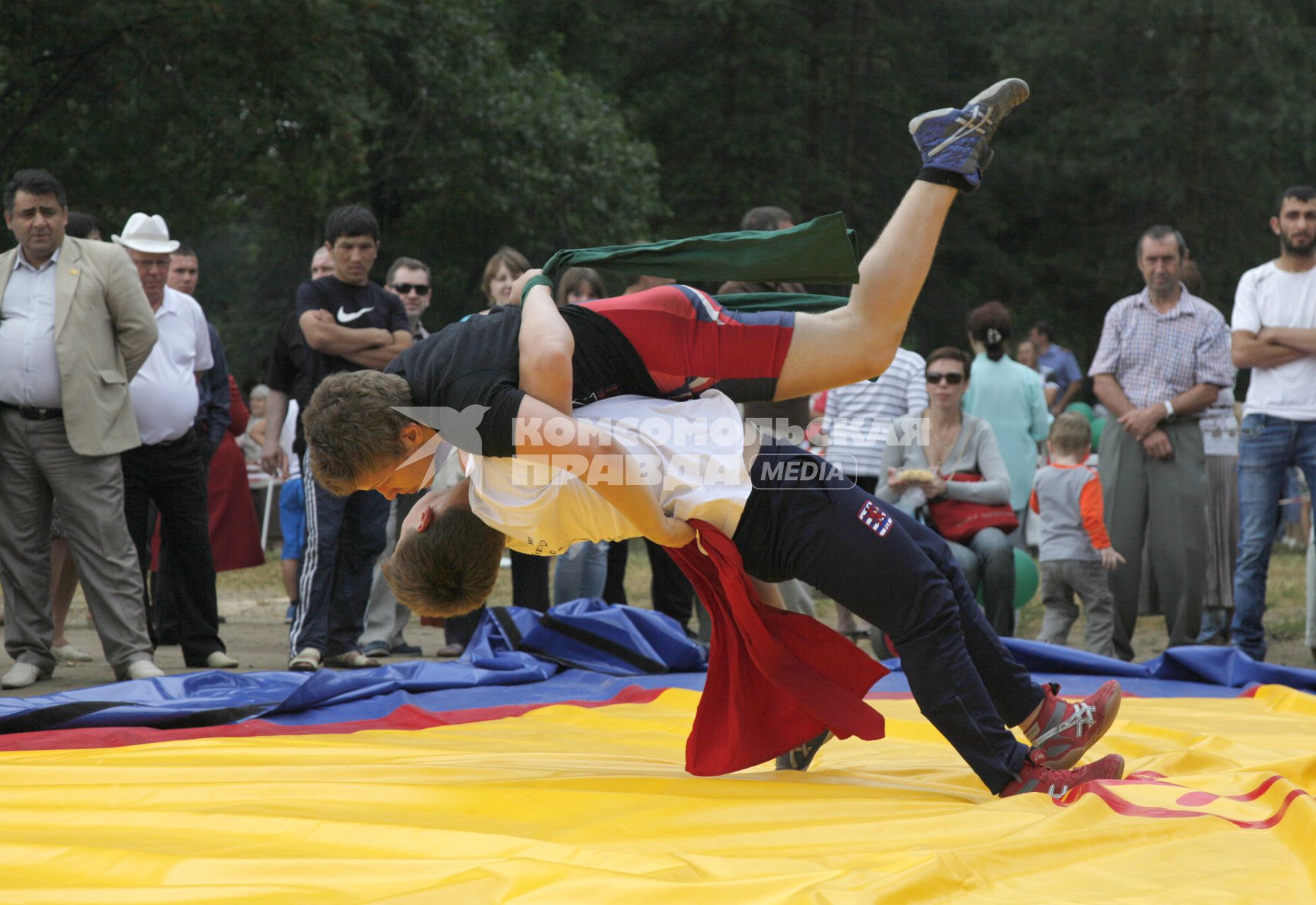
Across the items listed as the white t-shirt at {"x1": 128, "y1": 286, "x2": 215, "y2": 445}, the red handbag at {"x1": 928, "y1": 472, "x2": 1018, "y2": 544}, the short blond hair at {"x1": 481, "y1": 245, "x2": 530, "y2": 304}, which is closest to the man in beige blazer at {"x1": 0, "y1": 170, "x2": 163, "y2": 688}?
the white t-shirt at {"x1": 128, "y1": 286, "x2": 215, "y2": 445}

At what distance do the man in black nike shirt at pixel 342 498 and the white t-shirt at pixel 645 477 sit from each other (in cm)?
296

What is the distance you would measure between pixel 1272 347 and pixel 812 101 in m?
17.4

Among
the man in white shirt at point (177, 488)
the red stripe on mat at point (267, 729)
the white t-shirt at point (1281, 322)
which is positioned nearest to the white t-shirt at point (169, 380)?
the man in white shirt at point (177, 488)

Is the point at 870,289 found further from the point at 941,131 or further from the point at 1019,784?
the point at 1019,784

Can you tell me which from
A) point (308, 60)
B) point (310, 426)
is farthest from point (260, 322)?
point (310, 426)

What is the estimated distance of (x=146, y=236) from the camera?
6.56 meters

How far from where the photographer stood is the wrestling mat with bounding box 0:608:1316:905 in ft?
8.26

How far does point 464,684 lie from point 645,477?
2420mm

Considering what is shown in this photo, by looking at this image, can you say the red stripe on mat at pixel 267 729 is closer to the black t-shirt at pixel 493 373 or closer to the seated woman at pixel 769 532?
the seated woman at pixel 769 532

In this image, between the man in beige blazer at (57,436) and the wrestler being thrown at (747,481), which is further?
the man in beige blazer at (57,436)

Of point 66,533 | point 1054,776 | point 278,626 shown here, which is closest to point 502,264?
point 66,533

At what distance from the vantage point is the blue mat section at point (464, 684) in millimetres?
4504

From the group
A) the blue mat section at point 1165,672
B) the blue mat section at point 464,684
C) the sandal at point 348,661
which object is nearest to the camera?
the blue mat section at point 464,684

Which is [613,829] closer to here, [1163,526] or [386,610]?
[386,610]
